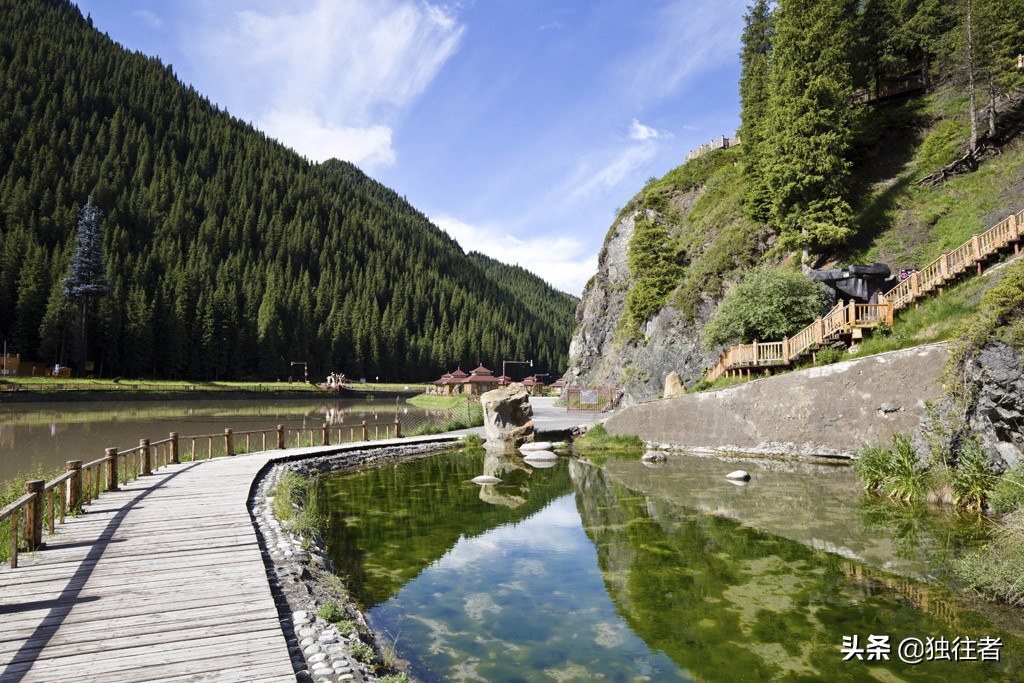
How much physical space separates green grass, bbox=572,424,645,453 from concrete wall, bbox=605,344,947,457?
0.41 meters

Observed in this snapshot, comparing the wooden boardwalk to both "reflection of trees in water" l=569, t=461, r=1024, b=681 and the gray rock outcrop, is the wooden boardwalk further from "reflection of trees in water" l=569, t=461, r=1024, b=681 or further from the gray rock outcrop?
the gray rock outcrop

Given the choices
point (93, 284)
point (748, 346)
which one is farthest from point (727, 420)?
point (93, 284)

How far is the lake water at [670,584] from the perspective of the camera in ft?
22.3

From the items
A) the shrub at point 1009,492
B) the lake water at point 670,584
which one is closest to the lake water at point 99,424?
the lake water at point 670,584

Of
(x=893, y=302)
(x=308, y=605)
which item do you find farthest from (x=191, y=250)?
(x=308, y=605)

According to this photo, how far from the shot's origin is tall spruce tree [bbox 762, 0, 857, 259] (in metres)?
32.1

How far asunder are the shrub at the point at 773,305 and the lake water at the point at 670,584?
10588 mm

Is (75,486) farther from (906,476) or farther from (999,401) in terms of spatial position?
(906,476)

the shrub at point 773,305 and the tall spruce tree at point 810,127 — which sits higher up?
the tall spruce tree at point 810,127

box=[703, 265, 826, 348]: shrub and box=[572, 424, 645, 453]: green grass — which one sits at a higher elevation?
box=[703, 265, 826, 348]: shrub

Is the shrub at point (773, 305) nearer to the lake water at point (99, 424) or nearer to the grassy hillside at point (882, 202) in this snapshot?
the grassy hillside at point (882, 202)

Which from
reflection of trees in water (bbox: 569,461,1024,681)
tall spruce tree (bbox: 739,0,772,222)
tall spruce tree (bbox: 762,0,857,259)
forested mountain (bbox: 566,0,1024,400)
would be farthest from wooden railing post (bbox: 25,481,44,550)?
tall spruce tree (bbox: 739,0,772,222)

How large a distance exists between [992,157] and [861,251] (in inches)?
367

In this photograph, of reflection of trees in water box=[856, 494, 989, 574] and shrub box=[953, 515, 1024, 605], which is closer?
shrub box=[953, 515, 1024, 605]
